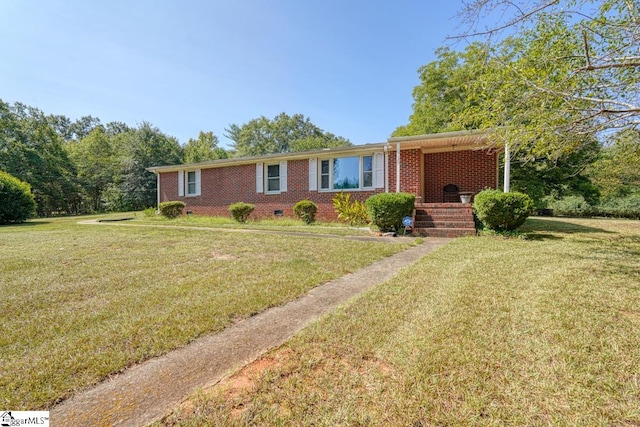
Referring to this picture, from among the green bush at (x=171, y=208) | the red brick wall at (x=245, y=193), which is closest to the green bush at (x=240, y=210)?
the red brick wall at (x=245, y=193)

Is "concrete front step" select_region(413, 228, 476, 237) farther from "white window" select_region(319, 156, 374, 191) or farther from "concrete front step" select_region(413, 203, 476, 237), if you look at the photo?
"white window" select_region(319, 156, 374, 191)

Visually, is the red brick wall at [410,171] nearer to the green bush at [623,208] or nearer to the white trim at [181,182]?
the white trim at [181,182]

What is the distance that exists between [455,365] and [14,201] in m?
20.1

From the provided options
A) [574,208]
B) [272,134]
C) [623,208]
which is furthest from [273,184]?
Answer: [272,134]

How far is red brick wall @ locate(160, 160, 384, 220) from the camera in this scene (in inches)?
482

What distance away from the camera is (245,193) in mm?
14188

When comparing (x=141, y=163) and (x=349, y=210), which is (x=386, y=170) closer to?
(x=349, y=210)

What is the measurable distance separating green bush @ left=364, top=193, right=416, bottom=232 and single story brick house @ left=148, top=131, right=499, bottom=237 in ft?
6.22

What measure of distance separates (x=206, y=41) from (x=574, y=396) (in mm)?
13481

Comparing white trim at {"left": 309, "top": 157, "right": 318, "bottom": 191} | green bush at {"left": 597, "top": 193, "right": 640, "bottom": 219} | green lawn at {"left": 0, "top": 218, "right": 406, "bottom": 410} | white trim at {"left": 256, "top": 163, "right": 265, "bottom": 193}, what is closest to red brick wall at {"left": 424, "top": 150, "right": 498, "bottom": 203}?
white trim at {"left": 309, "top": 157, "right": 318, "bottom": 191}

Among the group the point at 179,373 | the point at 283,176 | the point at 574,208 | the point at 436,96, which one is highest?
the point at 436,96

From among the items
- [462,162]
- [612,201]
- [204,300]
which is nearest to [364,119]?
[462,162]

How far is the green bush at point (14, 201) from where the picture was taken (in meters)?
13.6

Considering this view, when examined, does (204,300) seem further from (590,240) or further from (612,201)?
(612,201)
